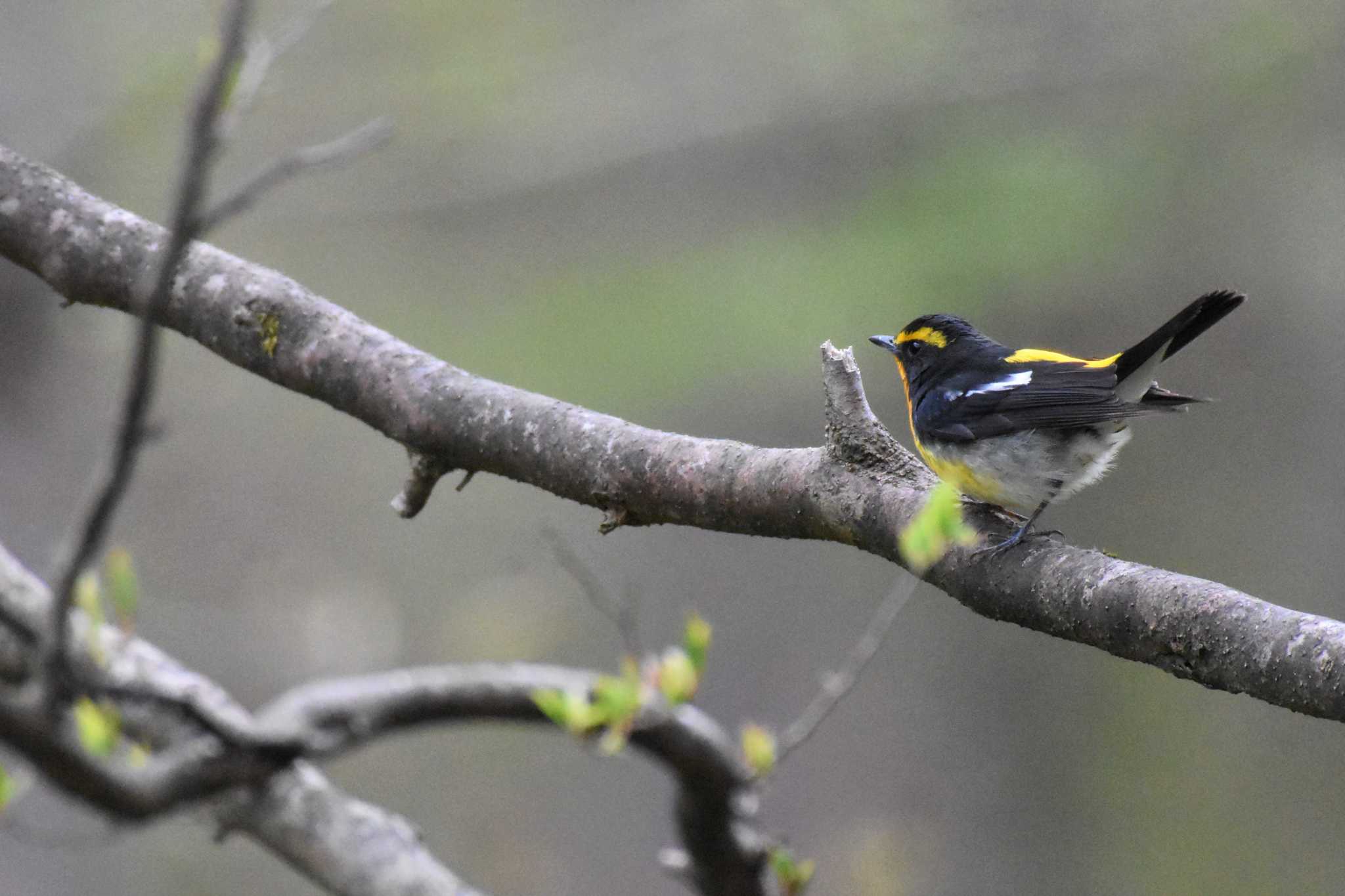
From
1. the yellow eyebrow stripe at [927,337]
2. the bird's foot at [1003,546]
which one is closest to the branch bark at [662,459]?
Result: the bird's foot at [1003,546]

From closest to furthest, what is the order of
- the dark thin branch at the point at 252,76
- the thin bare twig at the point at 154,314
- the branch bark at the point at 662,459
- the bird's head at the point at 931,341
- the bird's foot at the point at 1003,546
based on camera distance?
the thin bare twig at the point at 154,314 → the dark thin branch at the point at 252,76 → the branch bark at the point at 662,459 → the bird's foot at the point at 1003,546 → the bird's head at the point at 931,341

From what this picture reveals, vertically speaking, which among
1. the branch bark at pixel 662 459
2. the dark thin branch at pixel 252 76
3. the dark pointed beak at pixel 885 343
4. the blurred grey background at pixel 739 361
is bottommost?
the blurred grey background at pixel 739 361

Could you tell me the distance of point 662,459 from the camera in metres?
2.54

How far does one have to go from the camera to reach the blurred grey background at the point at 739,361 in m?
6.52

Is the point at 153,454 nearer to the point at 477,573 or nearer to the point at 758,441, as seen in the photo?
the point at 477,573

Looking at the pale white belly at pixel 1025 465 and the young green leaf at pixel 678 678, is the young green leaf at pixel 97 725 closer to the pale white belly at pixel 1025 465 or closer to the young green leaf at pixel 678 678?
the young green leaf at pixel 678 678

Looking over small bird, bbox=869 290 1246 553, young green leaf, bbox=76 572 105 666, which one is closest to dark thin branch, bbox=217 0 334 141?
young green leaf, bbox=76 572 105 666

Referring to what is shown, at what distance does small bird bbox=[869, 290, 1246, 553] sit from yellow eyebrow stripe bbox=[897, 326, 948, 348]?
36 cm

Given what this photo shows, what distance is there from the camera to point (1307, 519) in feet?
20.8

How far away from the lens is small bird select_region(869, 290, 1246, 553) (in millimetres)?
3236

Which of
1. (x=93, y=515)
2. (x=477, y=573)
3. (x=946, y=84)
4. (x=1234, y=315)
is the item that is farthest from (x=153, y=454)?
(x=93, y=515)

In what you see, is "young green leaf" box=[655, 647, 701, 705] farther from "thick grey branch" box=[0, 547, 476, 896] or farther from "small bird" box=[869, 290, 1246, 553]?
"thick grey branch" box=[0, 547, 476, 896]

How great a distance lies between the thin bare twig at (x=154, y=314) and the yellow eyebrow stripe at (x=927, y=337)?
119 inches

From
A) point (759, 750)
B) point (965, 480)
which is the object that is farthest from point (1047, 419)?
point (759, 750)
